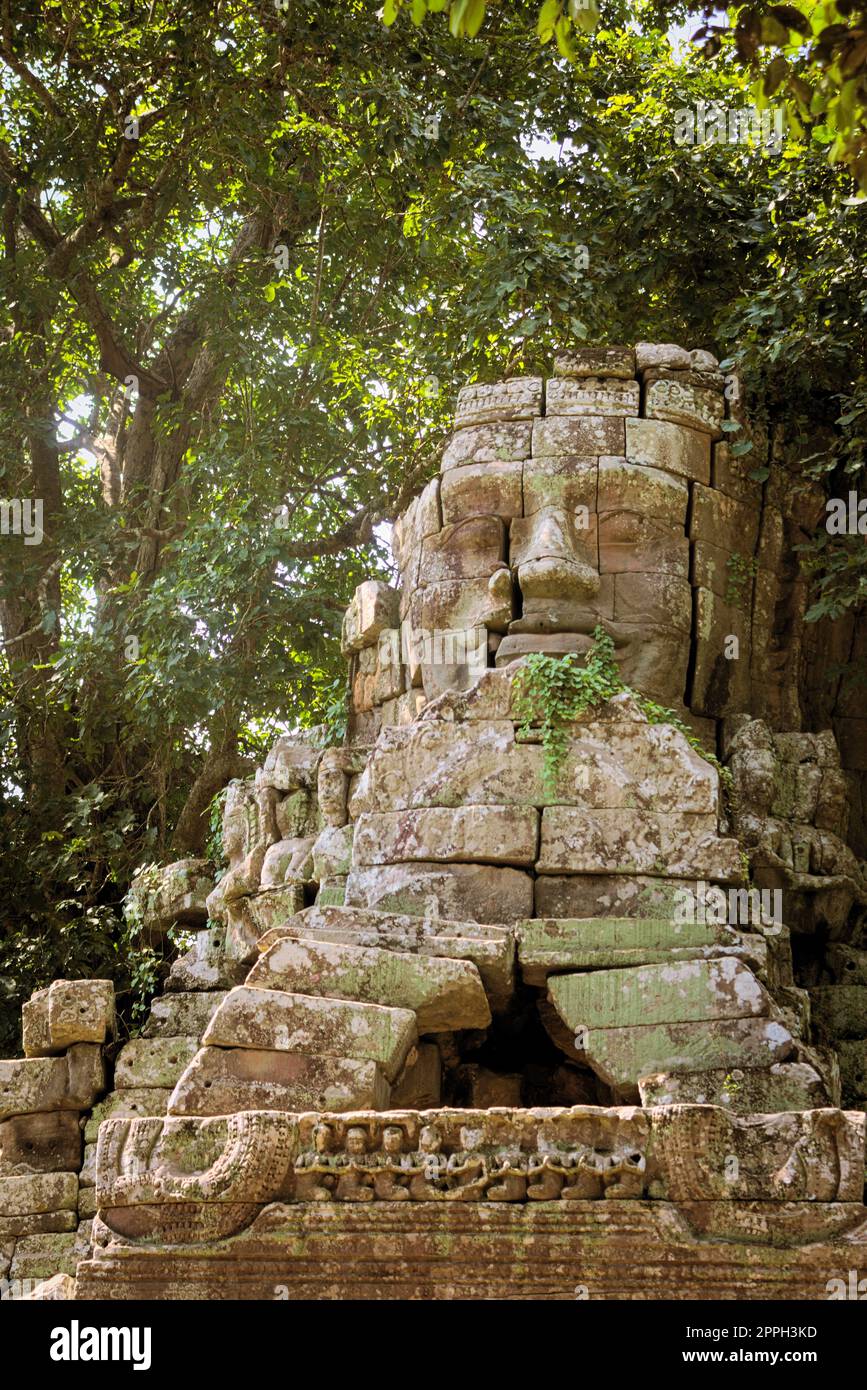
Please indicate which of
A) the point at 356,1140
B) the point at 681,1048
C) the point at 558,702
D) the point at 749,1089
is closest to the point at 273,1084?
the point at 356,1140

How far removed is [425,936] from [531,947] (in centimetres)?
52

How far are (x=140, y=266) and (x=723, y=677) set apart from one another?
9192mm

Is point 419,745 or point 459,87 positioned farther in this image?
point 459,87

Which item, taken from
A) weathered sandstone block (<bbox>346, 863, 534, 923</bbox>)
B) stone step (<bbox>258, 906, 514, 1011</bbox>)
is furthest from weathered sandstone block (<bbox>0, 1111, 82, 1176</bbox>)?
weathered sandstone block (<bbox>346, 863, 534, 923</bbox>)

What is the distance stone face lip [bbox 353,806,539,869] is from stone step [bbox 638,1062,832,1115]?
1.56m

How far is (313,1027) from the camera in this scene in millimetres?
8031

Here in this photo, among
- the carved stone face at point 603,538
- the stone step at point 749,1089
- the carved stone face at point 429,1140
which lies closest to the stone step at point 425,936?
the stone step at point 749,1089

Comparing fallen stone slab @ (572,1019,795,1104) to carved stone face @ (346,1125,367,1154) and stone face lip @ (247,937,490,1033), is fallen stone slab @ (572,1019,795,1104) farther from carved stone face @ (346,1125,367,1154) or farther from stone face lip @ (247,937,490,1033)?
carved stone face @ (346,1125,367,1154)

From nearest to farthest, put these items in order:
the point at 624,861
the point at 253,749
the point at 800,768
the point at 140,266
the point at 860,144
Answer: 1. the point at 860,144
2. the point at 624,861
3. the point at 800,768
4. the point at 253,749
5. the point at 140,266

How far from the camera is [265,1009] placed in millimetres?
8062

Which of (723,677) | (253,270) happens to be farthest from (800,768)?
(253,270)

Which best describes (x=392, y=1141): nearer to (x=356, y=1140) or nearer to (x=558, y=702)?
(x=356, y=1140)

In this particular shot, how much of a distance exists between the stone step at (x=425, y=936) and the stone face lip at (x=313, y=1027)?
1.37 ft

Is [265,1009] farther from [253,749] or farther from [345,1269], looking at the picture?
[253,749]
